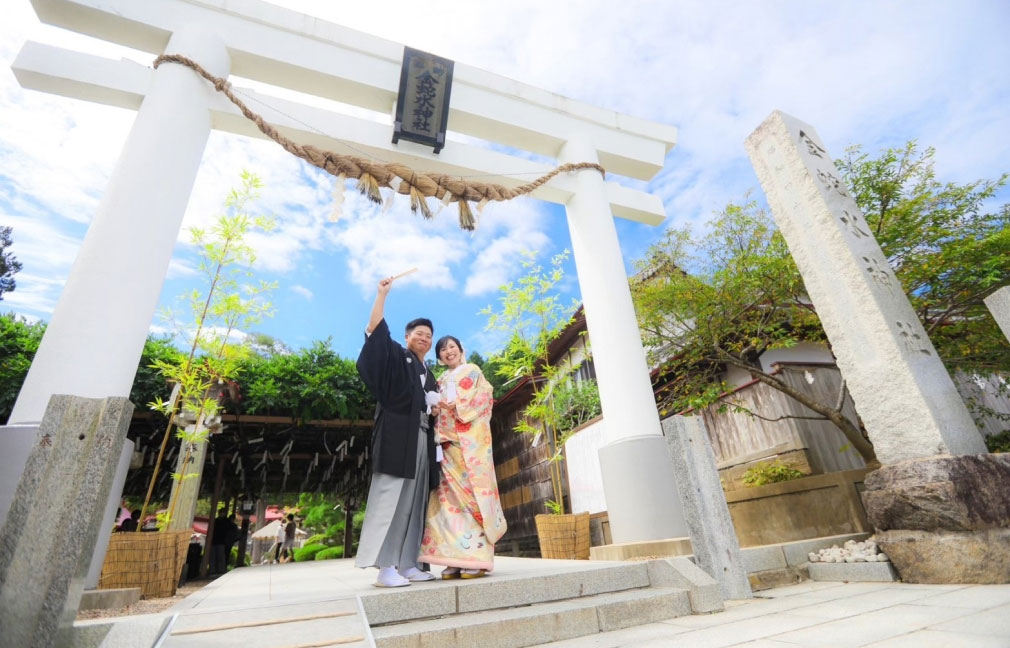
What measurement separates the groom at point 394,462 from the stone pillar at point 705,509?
184cm

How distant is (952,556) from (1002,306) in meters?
2.60

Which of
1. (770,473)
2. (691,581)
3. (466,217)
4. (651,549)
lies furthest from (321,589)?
(770,473)

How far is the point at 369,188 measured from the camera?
452 cm

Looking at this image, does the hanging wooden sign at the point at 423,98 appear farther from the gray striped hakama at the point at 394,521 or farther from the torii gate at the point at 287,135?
the gray striped hakama at the point at 394,521

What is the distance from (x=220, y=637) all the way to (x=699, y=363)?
21.8ft

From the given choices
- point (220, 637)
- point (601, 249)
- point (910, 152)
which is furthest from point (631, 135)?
point (220, 637)

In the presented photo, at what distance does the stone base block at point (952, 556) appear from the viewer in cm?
300

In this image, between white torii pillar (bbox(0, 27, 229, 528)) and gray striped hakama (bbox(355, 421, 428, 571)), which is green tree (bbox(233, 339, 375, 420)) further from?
gray striped hakama (bbox(355, 421, 428, 571))

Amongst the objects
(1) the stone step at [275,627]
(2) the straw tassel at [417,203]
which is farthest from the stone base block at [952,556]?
(2) the straw tassel at [417,203]

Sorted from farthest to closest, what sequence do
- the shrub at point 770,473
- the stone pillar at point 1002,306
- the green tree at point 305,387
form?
1. the green tree at point 305,387
2. the shrub at point 770,473
3. the stone pillar at point 1002,306

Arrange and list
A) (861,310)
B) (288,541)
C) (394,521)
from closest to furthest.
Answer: (394,521)
(861,310)
(288,541)

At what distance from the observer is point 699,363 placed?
6.97 m

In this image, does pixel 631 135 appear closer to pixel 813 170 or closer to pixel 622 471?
pixel 813 170

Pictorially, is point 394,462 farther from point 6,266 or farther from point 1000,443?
point 6,266
